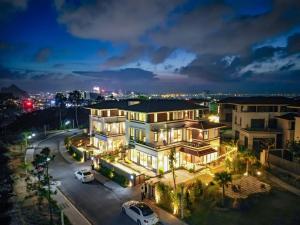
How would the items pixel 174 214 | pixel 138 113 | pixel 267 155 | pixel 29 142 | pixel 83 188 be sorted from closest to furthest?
pixel 174 214 < pixel 83 188 < pixel 267 155 < pixel 138 113 < pixel 29 142

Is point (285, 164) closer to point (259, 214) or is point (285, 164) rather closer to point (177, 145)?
point (259, 214)

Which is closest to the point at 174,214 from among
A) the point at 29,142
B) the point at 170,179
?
the point at 170,179

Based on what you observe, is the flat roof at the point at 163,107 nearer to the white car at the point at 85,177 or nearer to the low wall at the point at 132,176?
the low wall at the point at 132,176

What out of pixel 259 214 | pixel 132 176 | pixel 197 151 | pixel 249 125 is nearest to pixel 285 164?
pixel 197 151

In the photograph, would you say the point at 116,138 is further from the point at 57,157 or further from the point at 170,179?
the point at 170,179

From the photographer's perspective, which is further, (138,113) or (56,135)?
(56,135)

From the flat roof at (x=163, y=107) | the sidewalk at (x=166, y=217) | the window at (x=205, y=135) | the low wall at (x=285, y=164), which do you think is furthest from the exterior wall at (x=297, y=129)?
the sidewalk at (x=166, y=217)
